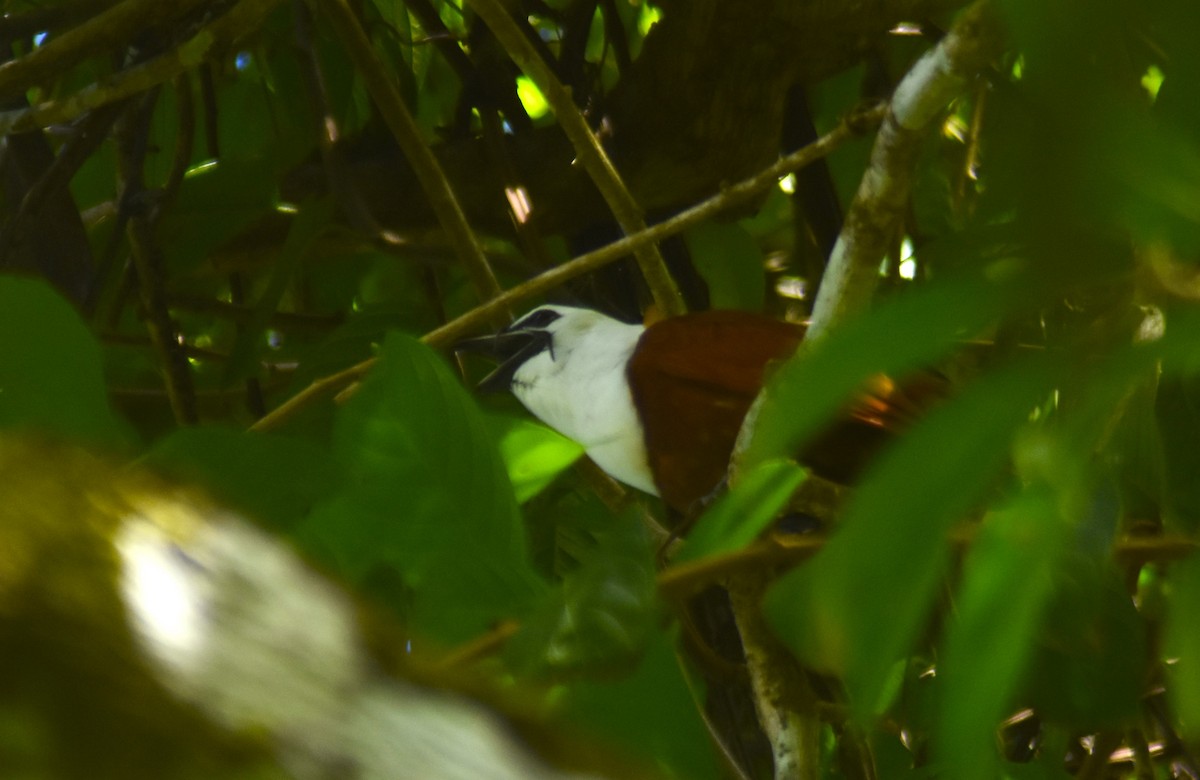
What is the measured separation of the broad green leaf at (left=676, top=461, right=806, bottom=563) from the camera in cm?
60

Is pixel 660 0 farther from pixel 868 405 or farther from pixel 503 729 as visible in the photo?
pixel 503 729

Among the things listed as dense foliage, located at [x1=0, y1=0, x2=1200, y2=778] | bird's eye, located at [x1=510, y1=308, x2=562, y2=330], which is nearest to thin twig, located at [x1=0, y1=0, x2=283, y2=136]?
dense foliage, located at [x1=0, y1=0, x2=1200, y2=778]

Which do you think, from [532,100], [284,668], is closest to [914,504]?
[284,668]

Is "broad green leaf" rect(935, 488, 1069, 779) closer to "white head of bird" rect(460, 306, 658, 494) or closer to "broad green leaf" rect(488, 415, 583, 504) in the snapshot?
"broad green leaf" rect(488, 415, 583, 504)

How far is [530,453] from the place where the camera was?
0.70 meters

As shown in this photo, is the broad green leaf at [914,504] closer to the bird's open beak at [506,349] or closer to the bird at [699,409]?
the bird at [699,409]

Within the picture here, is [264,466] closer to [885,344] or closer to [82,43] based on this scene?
[885,344]

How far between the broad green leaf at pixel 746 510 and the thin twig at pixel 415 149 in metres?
0.63

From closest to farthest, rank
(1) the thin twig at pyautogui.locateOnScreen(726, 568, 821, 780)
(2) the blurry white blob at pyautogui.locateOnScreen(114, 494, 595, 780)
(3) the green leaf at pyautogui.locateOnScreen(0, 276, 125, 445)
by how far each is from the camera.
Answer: (2) the blurry white blob at pyautogui.locateOnScreen(114, 494, 595, 780), (3) the green leaf at pyautogui.locateOnScreen(0, 276, 125, 445), (1) the thin twig at pyautogui.locateOnScreen(726, 568, 821, 780)

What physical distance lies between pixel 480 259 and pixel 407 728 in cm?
97

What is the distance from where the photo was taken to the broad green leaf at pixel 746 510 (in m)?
0.60

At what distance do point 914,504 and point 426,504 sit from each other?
0.32 m

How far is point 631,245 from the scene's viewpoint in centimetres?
99

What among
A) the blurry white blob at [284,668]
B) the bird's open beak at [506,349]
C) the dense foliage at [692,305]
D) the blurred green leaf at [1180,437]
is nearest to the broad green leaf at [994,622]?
the dense foliage at [692,305]
